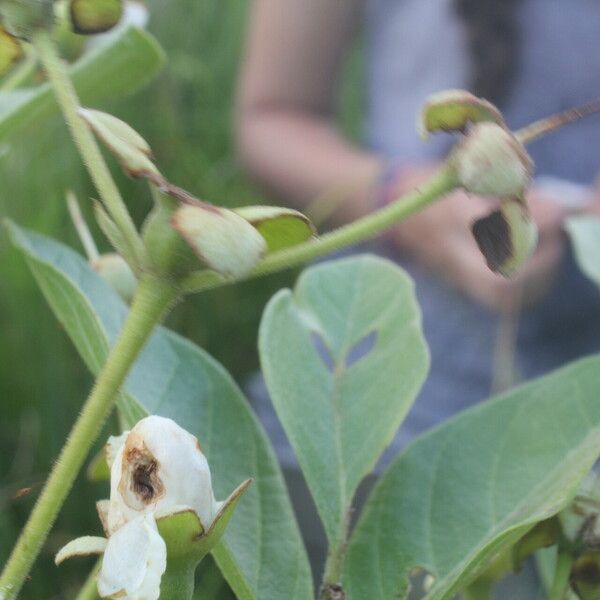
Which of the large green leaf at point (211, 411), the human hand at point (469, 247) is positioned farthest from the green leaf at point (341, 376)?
the human hand at point (469, 247)

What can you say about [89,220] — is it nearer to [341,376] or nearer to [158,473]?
[341,376]

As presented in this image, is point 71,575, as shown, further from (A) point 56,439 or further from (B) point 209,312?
(B) point 209,312

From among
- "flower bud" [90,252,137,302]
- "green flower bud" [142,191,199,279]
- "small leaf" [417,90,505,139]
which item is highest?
"small leaf" [417,90,505,139]

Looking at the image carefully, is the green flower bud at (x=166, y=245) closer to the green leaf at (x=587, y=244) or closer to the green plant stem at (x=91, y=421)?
the green plant stem at (x=91, y=421)

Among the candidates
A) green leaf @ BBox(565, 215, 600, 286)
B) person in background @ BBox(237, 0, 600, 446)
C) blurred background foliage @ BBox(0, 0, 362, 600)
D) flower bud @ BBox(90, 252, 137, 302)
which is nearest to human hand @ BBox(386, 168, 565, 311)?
person in background @ BBox(237, 0, 600, 446)

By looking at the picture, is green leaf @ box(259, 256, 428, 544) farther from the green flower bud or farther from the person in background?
the person in background
